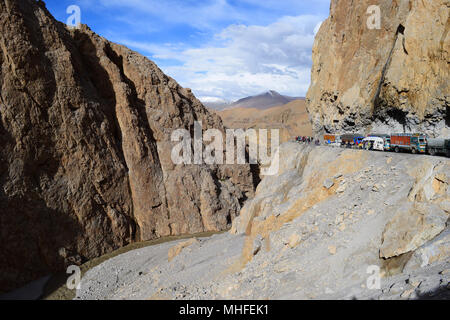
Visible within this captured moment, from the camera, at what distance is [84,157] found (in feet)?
101

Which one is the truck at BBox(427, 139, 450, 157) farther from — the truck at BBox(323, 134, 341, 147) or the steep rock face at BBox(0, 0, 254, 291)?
the steep rock face at BBox(0, 0, 254, 291)

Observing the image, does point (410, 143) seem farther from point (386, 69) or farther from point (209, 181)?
point (209, 181)

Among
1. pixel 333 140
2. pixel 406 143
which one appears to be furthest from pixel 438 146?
pixel 333 140

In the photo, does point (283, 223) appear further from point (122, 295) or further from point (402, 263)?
point (122, 295)

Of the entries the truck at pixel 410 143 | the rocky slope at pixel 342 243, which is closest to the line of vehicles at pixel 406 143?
the truck at pixel 410 143

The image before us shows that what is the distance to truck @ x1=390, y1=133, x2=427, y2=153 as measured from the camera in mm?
16062

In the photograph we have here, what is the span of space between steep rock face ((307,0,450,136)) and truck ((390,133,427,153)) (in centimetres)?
195

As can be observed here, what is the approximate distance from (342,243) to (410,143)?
31.9ft

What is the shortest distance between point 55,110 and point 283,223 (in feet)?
85.3

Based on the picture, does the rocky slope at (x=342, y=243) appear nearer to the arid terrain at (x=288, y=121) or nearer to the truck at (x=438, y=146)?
the truck at (x=438, y=146)

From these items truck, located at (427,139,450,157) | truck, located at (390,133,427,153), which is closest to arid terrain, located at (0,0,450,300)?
truck, located at (390,133,427,153)

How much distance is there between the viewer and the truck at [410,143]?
16.1 meters
